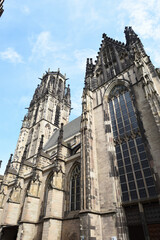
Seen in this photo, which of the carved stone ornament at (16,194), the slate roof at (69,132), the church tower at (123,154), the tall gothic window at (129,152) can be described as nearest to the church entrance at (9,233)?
the carved stone ornament at (16,194)

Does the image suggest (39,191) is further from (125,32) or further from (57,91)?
(57,91)

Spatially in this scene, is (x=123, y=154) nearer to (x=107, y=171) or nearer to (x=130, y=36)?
(x=107, y=171)

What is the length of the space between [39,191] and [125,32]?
65.9 ft

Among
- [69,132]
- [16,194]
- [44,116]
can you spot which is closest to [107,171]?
[16,194]

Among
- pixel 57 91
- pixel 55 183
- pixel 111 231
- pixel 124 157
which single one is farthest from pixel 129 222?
pixel 57 91

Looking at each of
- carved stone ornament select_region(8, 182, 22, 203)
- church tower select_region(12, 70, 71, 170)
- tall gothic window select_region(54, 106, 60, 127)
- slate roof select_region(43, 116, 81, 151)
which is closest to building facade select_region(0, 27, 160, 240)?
carved stone ornament select_region(8, 182, 22, 203)

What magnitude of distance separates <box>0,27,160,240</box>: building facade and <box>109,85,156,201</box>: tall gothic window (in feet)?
0.18

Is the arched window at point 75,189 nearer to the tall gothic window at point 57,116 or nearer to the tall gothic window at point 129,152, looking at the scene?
the tall gothic window at point 129,152

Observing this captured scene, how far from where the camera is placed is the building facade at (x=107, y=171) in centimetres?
917

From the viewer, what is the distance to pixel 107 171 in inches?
449

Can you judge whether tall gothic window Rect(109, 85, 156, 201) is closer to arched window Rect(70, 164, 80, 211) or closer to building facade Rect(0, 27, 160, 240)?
building facade Rect(0, 27, 160, 240)

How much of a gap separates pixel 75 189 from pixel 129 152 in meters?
5.48

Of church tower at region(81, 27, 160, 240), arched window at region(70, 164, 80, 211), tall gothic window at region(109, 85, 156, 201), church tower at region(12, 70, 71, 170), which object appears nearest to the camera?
church tower at region(81, 27, 160, 240)

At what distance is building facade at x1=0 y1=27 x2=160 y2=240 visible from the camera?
30.1 ft
